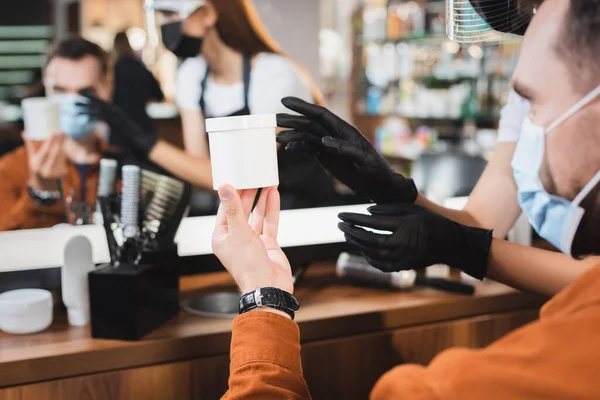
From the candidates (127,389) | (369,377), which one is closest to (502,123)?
(369,377)

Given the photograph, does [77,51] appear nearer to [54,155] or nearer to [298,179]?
[54,155]

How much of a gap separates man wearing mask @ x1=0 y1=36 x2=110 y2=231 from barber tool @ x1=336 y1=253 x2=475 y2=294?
742 mm

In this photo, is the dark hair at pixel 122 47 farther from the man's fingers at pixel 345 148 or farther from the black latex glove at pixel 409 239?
the black latex glove at pixel 409 239

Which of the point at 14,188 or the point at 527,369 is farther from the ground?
the point at 14,188

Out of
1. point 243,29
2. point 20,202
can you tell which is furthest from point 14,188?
point 243,29

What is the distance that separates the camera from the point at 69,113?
1817 millimetres

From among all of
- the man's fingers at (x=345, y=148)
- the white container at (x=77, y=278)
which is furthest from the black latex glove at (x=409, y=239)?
the white container at (x=77, y=278)

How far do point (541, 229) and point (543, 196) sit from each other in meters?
0.07

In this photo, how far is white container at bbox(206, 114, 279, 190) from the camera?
3.34ft

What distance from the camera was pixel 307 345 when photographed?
1523mm

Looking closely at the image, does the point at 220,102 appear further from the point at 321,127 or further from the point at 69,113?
the point at 321,127

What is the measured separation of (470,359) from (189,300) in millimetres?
1076

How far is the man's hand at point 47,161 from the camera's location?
5.82 feet

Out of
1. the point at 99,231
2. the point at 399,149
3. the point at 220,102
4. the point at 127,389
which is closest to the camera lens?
the point at 127,389
